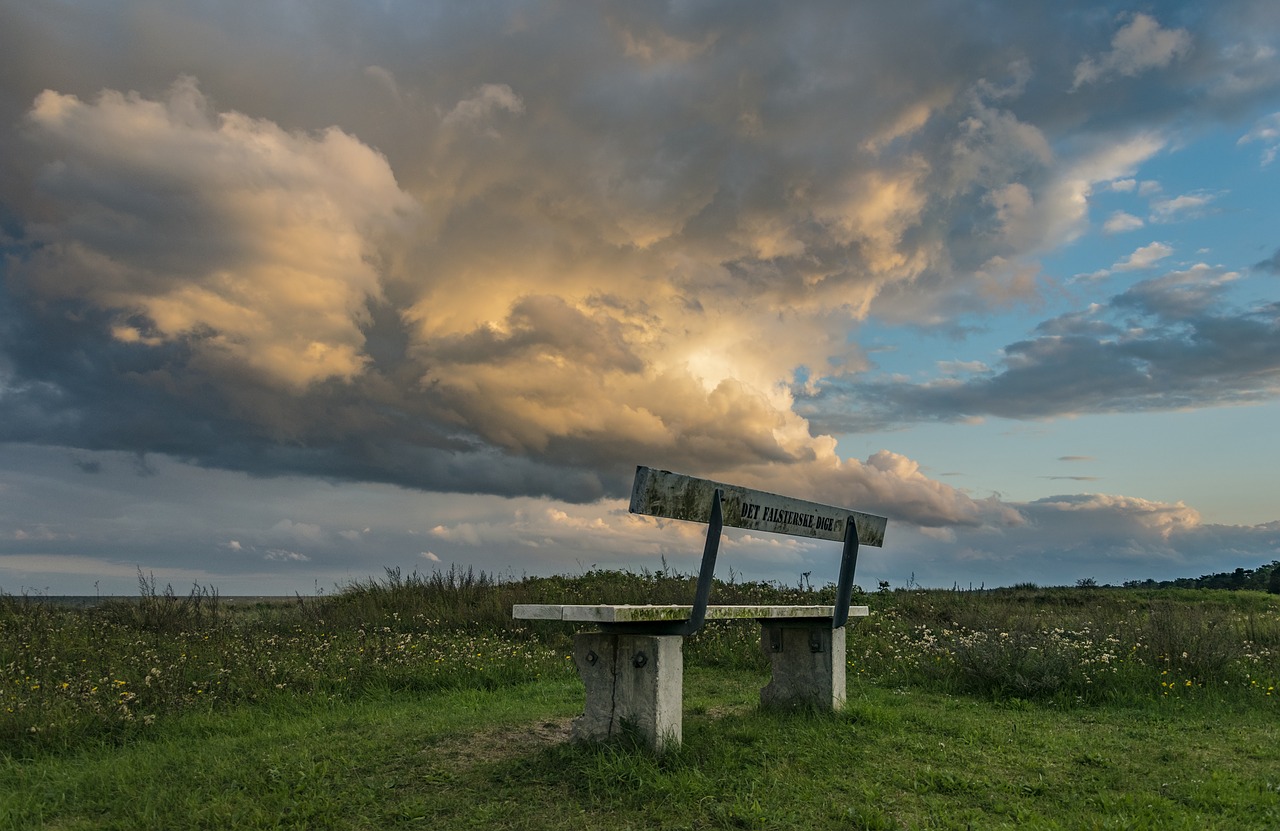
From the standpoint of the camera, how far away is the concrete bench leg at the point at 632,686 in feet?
17.5

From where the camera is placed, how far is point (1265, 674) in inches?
363

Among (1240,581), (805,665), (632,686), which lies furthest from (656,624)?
(1240,581)

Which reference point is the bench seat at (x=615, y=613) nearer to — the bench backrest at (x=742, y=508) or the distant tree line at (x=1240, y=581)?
the bench backrest at (x=742, y=508)

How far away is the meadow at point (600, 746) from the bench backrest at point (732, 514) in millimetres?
1037

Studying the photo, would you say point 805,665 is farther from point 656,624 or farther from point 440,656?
point 440,656

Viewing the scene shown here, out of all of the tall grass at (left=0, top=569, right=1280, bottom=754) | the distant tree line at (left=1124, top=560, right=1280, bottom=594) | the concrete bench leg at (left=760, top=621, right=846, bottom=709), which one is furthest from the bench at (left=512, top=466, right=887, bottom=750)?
the distant tree line at (left=1124, top=560, right=1280, bottom=594)

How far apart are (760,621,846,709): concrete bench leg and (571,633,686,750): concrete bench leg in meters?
1.79

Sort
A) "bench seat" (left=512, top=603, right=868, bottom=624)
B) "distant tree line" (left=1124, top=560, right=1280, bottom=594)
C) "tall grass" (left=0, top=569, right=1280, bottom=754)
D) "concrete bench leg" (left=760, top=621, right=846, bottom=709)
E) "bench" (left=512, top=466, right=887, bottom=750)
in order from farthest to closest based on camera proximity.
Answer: "distant tree line" (left=1124, top=560, right=1280, bottom=594), "tall grass" (left=0, top=569, right=1280, bottom=754), "concrete bench leg" (left=760, top=621, right=846, bottom=709), "bench" (left=512, top=466, right=887, bottom=750), "bench seat" (left=512, top=603, right=868, bottom=624)

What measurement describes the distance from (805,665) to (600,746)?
7.47ft

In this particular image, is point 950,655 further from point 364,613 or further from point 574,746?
point 364,613

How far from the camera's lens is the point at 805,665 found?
23.2 feet

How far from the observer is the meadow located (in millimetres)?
4824

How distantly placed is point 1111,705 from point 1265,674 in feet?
7.20

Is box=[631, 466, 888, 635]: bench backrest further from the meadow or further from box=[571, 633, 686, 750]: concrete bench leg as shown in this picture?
the meadow
